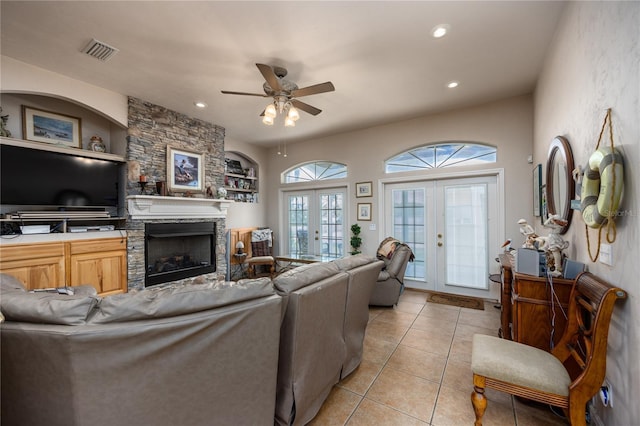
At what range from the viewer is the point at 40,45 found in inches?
105

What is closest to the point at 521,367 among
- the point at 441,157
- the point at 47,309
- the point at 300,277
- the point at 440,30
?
→ the point at 300,277

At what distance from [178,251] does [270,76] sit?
11.6 ft

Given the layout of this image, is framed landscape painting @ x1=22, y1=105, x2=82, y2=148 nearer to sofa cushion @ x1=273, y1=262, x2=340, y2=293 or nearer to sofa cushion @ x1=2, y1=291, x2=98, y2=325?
sofa cushion @ x1=2, y1=291, x2=98, y2=325

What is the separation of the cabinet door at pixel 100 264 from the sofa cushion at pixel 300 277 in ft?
11.1

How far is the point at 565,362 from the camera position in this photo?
5.59 feet

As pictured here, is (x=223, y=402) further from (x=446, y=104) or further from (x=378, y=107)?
(x=446, y=104)

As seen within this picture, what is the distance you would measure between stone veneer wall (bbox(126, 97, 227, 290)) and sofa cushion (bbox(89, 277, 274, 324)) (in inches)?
131

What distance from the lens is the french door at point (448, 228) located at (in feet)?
13.5

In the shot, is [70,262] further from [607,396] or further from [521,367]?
[607,396]

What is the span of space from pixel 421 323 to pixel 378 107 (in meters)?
3.24

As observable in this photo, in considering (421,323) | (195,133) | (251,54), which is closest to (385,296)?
(421,323)

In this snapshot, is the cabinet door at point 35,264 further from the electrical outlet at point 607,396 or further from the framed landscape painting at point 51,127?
the electrical outlet at point 607,396

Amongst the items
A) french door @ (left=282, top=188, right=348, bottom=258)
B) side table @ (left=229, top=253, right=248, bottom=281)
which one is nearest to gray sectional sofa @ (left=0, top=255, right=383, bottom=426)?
Answer: french door @ (left=282, top=188, right=348, bottom=258)

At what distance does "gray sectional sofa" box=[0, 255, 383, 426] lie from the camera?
100 centimetres
